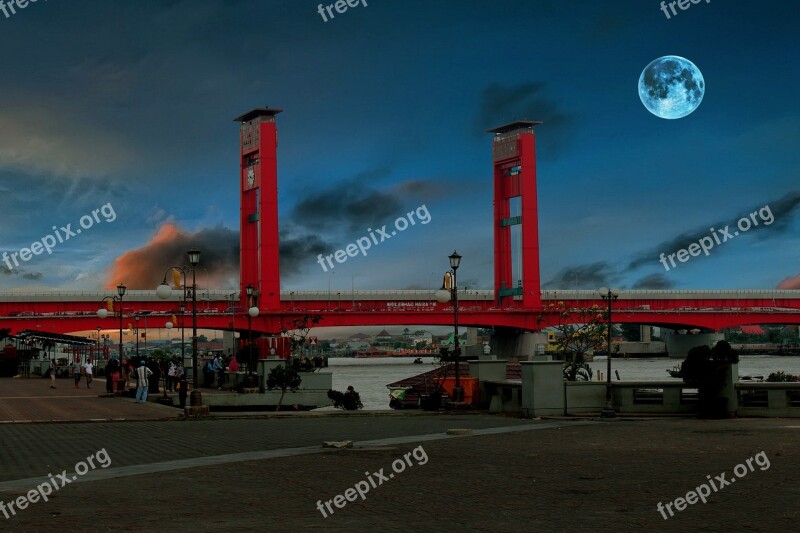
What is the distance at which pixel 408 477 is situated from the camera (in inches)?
599

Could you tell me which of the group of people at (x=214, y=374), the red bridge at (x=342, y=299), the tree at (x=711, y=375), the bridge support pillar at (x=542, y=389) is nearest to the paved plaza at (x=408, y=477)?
the tree at (x=711, y=375)

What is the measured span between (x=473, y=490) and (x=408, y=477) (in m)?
1.68

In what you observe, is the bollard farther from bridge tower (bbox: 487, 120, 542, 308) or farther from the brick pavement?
bridge tower (bbox: 487, 120, 542, 308)

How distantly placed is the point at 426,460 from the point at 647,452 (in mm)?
4091

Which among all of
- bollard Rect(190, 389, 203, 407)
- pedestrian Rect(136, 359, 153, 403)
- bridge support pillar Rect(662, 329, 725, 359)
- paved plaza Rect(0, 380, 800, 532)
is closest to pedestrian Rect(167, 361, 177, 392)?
pedestrian Rect(136, 359, 153, 403)

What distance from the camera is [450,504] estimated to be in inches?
497

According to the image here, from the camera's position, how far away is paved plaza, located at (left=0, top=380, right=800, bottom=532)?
11.5 m

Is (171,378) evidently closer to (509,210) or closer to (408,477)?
(408,477)

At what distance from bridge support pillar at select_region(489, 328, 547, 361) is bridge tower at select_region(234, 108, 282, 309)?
29785 millimetres

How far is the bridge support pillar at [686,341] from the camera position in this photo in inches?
5399

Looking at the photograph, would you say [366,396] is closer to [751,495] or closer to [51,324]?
[51,324]

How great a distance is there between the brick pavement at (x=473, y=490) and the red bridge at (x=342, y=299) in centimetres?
7945

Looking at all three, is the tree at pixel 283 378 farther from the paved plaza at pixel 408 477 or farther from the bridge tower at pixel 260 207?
the bridge tower at pixel 260 207

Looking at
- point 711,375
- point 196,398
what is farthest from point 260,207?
point 711,375
